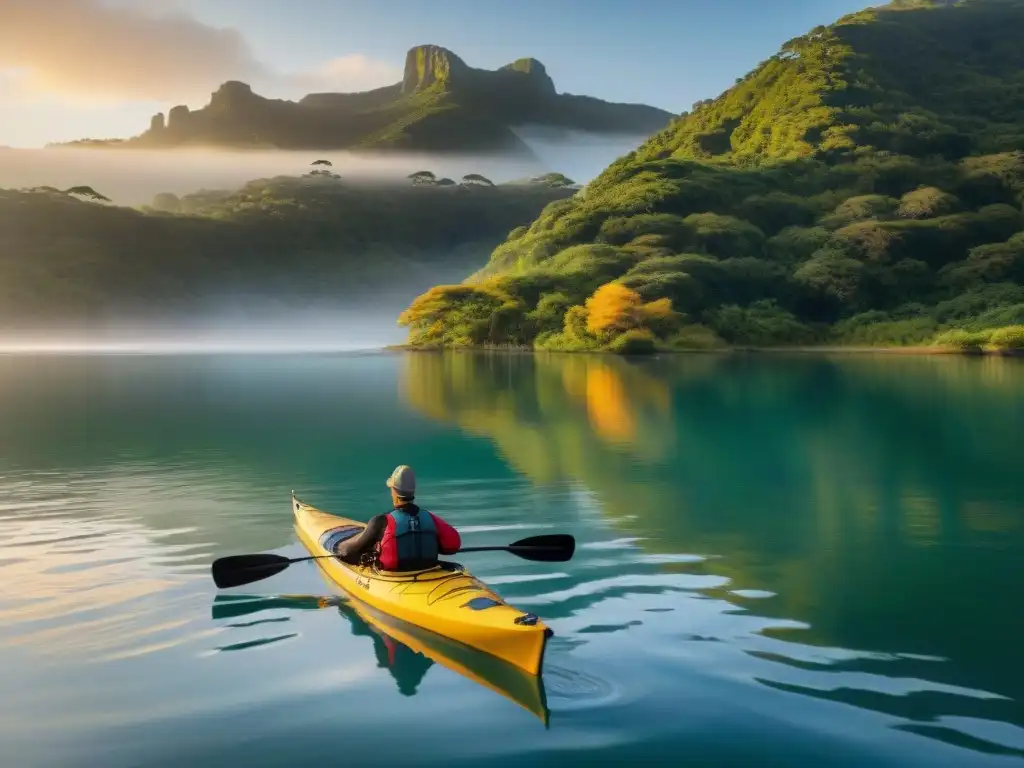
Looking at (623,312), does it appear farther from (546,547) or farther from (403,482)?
(403,482)

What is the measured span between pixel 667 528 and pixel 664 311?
2778 inches

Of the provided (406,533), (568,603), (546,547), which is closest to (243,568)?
(406,533)

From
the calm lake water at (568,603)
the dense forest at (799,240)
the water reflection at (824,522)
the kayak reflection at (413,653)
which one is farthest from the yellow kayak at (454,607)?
Answer: the dense forest at (799,240)

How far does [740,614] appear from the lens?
1041cm

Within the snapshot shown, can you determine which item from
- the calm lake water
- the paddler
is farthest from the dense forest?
the paddler

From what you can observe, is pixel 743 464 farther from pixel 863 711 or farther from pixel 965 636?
pixel 863 711

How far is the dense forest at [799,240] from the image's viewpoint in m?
87.9

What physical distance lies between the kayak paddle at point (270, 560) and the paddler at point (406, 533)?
0.80 metres

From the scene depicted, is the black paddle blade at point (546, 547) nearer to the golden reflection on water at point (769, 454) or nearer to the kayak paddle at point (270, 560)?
the kayak paddle at point (270, 560)

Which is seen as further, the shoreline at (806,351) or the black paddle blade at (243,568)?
the shoreline at (806,351)

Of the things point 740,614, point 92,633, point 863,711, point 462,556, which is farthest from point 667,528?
point 92,633

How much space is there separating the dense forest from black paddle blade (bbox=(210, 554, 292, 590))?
72.0m

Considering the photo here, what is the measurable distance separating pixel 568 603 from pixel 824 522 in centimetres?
664

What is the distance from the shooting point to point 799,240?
101 m
